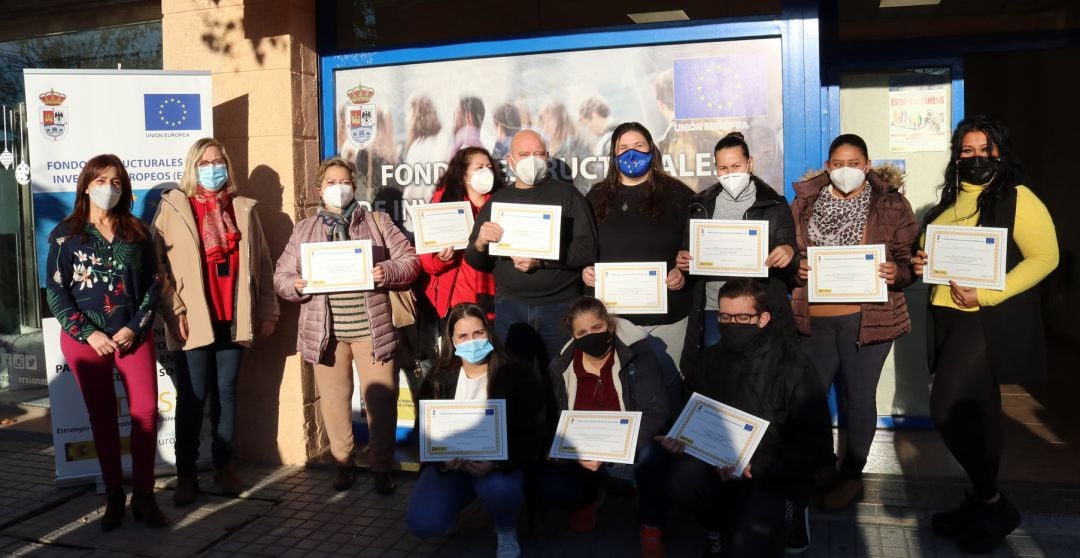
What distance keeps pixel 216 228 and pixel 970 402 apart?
4.03 m

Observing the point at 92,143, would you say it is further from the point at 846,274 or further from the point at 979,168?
the point at 979,168

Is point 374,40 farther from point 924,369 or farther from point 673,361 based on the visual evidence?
point 924,369

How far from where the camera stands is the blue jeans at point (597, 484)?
4.33 m

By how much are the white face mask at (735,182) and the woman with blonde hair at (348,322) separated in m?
1.83

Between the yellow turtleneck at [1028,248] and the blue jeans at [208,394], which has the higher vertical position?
the yellow turtleneck at [1028,248]

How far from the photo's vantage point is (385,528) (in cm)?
493

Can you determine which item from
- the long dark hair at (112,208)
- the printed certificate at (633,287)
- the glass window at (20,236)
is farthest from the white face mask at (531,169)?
the glass window at (20,236)

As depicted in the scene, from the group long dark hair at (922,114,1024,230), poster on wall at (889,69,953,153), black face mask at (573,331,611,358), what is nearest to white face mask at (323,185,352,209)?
black face mask at (573,331,611,358)

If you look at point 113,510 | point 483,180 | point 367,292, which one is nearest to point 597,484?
point 367,292

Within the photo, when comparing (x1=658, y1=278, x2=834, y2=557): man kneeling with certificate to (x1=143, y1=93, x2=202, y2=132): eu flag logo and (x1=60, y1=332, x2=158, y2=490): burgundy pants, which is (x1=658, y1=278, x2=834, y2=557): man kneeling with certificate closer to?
(x1=60, y1=332, x2=158, y2=490): burgundy pants

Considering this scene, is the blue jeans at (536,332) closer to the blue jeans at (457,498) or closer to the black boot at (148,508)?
the blue jeans at (457,498)

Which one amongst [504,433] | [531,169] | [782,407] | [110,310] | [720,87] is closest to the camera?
[782,407]

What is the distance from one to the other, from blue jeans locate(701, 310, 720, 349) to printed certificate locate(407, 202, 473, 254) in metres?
1.38

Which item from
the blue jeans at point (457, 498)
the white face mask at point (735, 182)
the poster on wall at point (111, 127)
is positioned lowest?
the blue jeans at point (457, 498)
